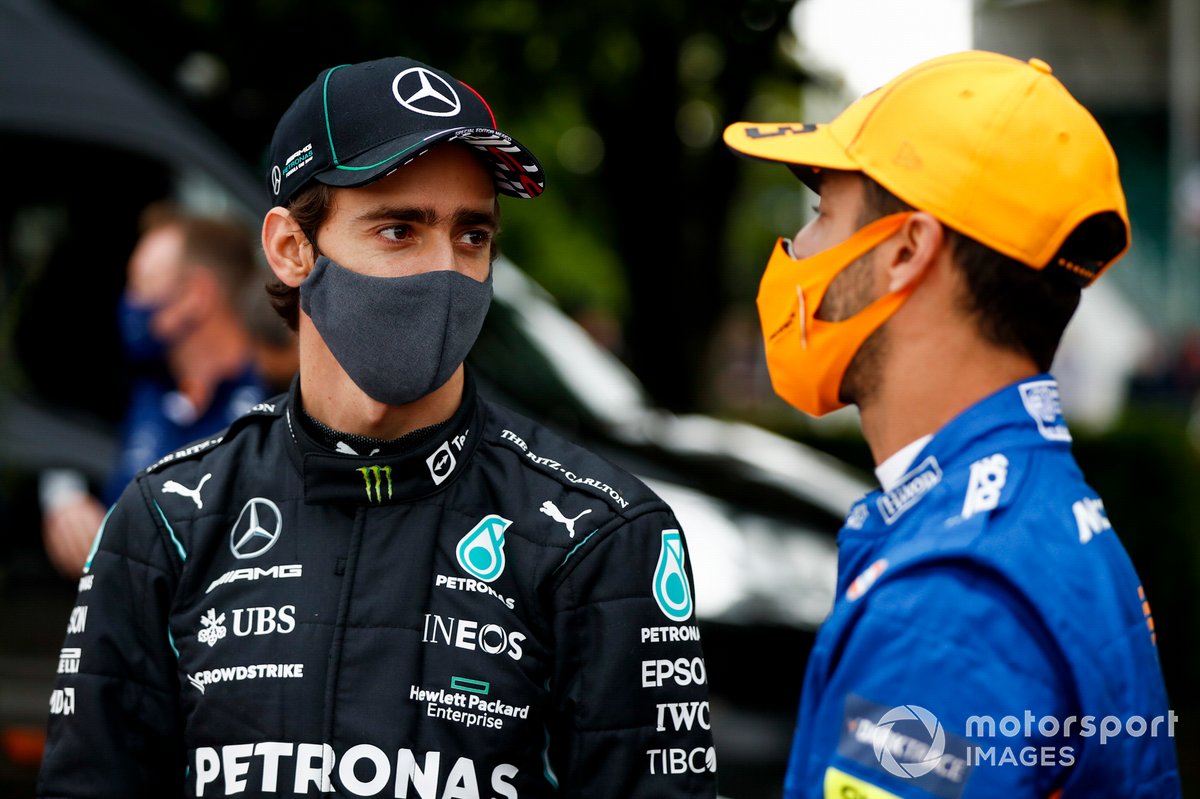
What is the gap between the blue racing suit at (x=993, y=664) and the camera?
167 cm

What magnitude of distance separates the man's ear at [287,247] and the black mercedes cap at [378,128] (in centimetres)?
4

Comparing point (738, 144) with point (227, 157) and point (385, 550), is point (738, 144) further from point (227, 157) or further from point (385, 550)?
point (227, 157)

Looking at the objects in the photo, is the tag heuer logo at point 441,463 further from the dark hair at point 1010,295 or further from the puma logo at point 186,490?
the dark hair at point 1010,295

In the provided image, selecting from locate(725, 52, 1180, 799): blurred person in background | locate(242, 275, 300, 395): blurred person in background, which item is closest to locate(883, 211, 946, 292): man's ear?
locate(725, 52, 1180, 799): blurred person in background

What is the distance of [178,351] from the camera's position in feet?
14.4

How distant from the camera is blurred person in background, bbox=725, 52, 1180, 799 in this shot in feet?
5.55

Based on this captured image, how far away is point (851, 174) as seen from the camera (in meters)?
2.12

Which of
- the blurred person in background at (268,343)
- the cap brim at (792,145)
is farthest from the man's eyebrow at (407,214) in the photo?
the blurred person in background at (268,343)

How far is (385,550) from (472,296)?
45 centimetres

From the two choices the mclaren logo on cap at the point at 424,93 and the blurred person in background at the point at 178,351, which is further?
the blurred person in background at the point at 178,351

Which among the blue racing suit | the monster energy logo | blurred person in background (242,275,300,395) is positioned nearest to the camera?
the blue racing suit

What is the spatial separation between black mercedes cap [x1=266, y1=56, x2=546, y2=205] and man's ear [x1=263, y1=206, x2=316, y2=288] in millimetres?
44

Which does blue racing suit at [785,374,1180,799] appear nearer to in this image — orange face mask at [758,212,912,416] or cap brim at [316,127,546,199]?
orange face mask at [758,212,912,416]

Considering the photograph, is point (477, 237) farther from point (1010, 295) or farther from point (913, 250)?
point (1010, 295)
